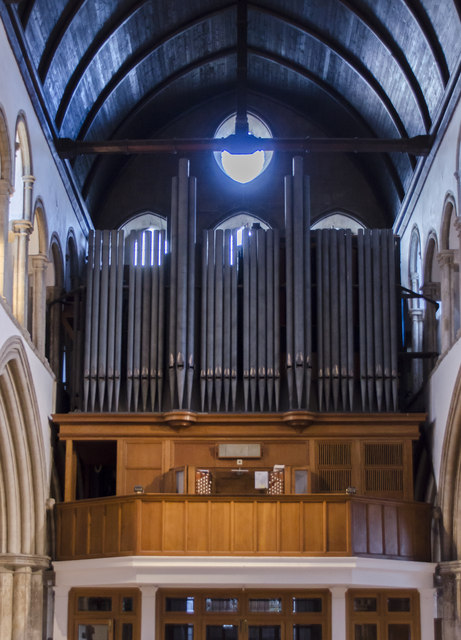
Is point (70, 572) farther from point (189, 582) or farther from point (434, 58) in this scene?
point (434, 58)

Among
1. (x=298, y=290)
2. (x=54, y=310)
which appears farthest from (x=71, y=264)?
(x=298, y=290)

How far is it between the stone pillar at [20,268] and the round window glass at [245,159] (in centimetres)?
881

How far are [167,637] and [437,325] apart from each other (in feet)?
26.6

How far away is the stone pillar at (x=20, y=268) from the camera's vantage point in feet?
65.2

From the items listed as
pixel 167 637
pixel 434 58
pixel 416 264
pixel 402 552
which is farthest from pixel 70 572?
pixel 434 58

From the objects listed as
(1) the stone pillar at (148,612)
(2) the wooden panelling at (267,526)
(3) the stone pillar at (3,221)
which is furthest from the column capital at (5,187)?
(1) the stone pillar at (148,612)

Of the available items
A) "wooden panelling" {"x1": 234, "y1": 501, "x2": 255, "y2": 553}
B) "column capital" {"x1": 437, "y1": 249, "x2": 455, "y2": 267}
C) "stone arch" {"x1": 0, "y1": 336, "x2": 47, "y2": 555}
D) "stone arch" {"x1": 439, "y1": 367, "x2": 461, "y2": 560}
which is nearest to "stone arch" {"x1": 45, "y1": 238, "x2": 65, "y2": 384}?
"stone arch" {"x1": 0, "y1": 336, "x2": 47, "y2": 555}

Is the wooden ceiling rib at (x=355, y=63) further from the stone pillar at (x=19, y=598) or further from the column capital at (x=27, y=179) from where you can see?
the stone pillar at (x=19, y=598)

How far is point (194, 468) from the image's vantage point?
21.9 meters

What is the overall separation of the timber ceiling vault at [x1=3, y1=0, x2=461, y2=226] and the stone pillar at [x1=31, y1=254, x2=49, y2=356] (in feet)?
8.34

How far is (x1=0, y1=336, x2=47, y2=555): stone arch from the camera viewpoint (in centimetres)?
1989

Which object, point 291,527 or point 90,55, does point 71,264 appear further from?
point 291,527

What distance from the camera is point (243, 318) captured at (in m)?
23.4

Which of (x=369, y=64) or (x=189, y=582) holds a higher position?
(x=369, y=64)
